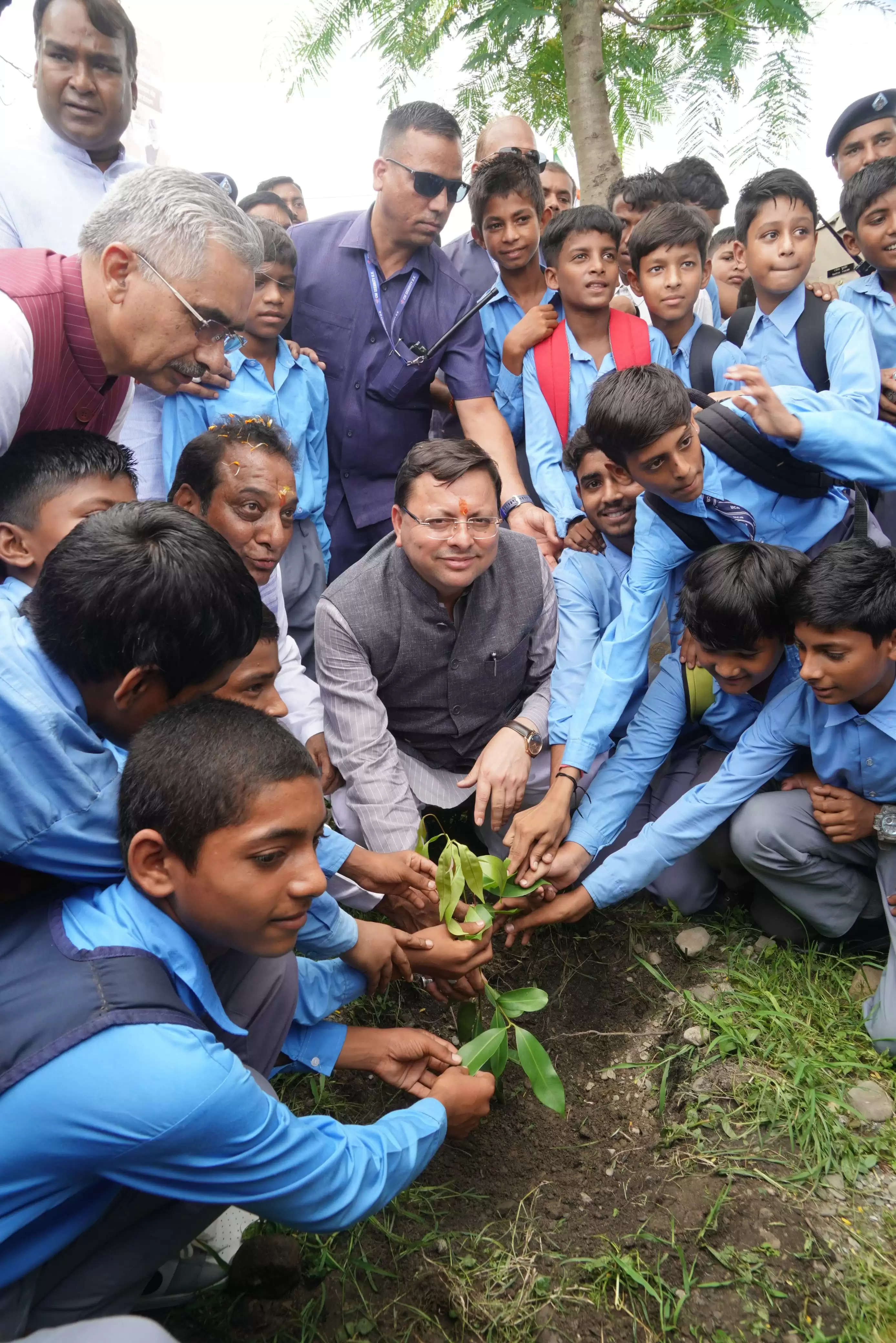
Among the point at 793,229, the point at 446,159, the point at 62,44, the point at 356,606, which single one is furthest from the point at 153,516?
the point at 793,229

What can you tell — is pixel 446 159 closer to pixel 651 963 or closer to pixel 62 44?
pixel 62 44

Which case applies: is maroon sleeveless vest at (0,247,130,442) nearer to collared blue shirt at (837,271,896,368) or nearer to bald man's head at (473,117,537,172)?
bald man's head at (473,117,537,172)

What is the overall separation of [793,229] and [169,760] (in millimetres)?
2957

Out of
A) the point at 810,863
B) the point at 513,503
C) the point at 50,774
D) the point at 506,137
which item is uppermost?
Result: the point at 506,137

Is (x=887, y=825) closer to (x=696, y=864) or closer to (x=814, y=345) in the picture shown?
(x=696, y=864)

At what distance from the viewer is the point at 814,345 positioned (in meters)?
3.20

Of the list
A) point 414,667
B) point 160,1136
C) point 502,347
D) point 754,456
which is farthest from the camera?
point 502,347

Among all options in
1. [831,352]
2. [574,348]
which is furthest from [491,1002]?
[574,348]

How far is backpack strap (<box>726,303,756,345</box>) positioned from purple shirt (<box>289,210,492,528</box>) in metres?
0.96

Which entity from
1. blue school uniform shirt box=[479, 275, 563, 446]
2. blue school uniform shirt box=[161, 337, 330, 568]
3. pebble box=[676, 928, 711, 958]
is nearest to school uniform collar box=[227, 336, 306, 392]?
blue school uniform shirt box=[161, 337, 330, 568]

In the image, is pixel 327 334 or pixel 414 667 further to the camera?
pixel 327 334

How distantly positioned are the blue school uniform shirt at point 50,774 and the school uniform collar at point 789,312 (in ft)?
8.97

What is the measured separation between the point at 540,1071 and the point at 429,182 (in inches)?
120

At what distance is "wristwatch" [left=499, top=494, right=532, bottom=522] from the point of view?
3.59 metres
